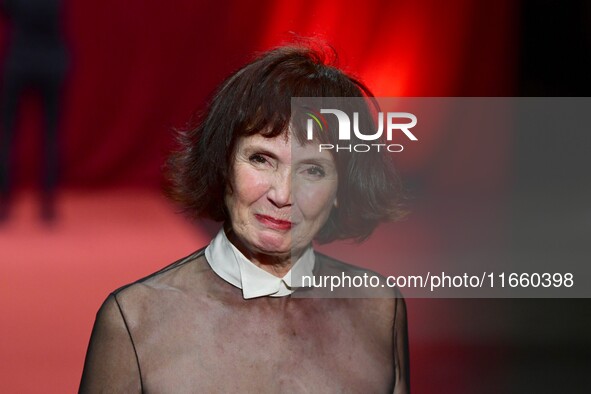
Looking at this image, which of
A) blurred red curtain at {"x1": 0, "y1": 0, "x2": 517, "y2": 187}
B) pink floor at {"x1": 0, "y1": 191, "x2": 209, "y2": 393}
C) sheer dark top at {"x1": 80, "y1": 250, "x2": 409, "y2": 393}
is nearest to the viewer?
sheer dark top at {"x1": 80, "y1": 250, "x2": 409, "y2": 393}

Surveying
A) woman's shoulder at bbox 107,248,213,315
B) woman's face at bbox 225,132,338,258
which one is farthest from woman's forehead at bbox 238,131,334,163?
woman's shoulder at bbox 107,248,213,315

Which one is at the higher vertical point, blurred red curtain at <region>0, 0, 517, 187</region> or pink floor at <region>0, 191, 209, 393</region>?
blurred red curtain at <region>0, 0, 517, 187</region>

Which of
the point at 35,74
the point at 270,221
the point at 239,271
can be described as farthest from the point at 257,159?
the point at 35,74

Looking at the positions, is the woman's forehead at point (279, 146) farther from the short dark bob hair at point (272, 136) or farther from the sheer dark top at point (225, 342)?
the sheer dark top at point (225, 342)

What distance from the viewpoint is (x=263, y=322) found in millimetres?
1963

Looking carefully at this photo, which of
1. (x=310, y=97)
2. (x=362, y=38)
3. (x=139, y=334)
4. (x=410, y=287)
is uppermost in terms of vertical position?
(x=362, y=38)

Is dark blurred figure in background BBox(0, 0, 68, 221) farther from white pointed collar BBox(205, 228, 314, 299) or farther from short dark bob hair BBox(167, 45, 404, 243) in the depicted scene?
white pointed collar BBox(205, 228, 314, 299)

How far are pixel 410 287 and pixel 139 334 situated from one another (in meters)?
0.67

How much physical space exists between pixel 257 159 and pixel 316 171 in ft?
0.43

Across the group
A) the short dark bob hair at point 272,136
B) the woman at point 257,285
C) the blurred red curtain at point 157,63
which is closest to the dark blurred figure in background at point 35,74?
the blurred red curtain at point 157,63

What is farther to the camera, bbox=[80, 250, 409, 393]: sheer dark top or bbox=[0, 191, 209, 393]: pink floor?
bbox=[0, 191, 209, 393]: pink floor

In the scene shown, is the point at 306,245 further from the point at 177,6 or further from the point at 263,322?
the point at 177,6

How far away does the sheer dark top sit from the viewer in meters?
1.88

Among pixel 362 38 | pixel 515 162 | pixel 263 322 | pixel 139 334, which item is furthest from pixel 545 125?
pixel 139 334
